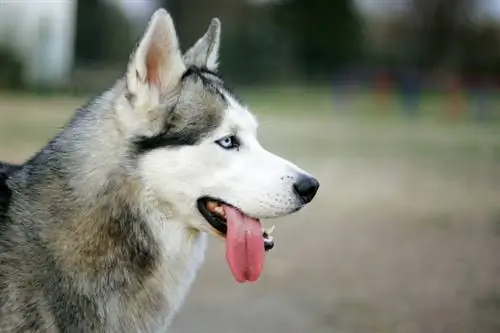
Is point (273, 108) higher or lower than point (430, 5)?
lower

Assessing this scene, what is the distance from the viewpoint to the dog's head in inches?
143

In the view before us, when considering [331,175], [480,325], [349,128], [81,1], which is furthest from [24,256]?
[81,1]

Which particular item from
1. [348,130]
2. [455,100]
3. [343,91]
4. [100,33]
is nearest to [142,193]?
[348,130]

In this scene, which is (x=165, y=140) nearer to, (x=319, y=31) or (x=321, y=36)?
(x=321, y=36)

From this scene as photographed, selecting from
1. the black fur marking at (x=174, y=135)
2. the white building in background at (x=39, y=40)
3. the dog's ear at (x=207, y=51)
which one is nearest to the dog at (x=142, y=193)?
the black fur marking at (x=174, y=135)

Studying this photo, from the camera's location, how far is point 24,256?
3512 millimetres

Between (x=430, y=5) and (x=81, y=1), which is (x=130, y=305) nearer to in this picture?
(x=81, y=1)

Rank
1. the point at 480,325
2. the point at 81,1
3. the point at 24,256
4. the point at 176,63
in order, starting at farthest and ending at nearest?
the point at 81,1, the point at 480,325, the point at 176,63, the point at 24,256

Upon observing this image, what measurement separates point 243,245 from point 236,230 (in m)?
0.11

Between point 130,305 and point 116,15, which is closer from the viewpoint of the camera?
point 130,305

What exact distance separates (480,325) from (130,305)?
12.8 feet

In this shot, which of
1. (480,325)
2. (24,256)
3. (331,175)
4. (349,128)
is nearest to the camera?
(24,256)

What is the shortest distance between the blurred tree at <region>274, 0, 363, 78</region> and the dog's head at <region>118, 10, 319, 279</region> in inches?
1026

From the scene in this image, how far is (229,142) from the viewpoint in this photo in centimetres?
373
